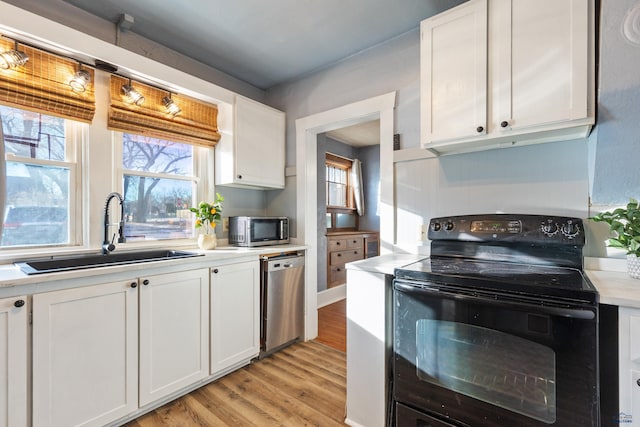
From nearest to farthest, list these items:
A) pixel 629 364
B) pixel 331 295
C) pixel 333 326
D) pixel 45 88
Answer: pixel 629 364
pixel 45 88
pixel 333 326
pixel 331 295

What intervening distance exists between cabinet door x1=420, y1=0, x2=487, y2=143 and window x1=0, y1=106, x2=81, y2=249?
2.35 m

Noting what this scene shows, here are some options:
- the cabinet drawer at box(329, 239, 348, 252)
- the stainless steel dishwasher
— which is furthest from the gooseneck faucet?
the cabinet drawer at box(329, 239, 348, 252)

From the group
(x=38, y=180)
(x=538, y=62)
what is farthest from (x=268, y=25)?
(x=38, y=180)

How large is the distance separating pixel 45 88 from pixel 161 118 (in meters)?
0.70

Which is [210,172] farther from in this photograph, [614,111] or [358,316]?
[614,111]

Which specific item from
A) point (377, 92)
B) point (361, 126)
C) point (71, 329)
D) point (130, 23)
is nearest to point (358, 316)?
point (71, 329)

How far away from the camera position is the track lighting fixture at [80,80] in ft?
6.14

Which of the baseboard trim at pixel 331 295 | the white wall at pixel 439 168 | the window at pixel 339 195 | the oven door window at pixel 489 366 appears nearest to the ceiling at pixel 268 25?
the white wall at pixel 439 168

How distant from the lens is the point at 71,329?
148 centimetres

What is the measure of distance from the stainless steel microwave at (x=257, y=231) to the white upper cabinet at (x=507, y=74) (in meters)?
1.62

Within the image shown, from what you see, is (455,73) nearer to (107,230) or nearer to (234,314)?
(234,314)

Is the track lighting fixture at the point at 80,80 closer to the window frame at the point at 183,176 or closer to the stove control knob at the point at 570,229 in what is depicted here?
the window frame at the point at 183,176

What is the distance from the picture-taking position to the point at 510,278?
4.06 feet

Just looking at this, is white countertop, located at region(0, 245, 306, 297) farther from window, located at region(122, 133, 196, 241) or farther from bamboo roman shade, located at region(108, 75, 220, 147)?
bamboo roman shade, located at region(108, 75, 220, 147)
